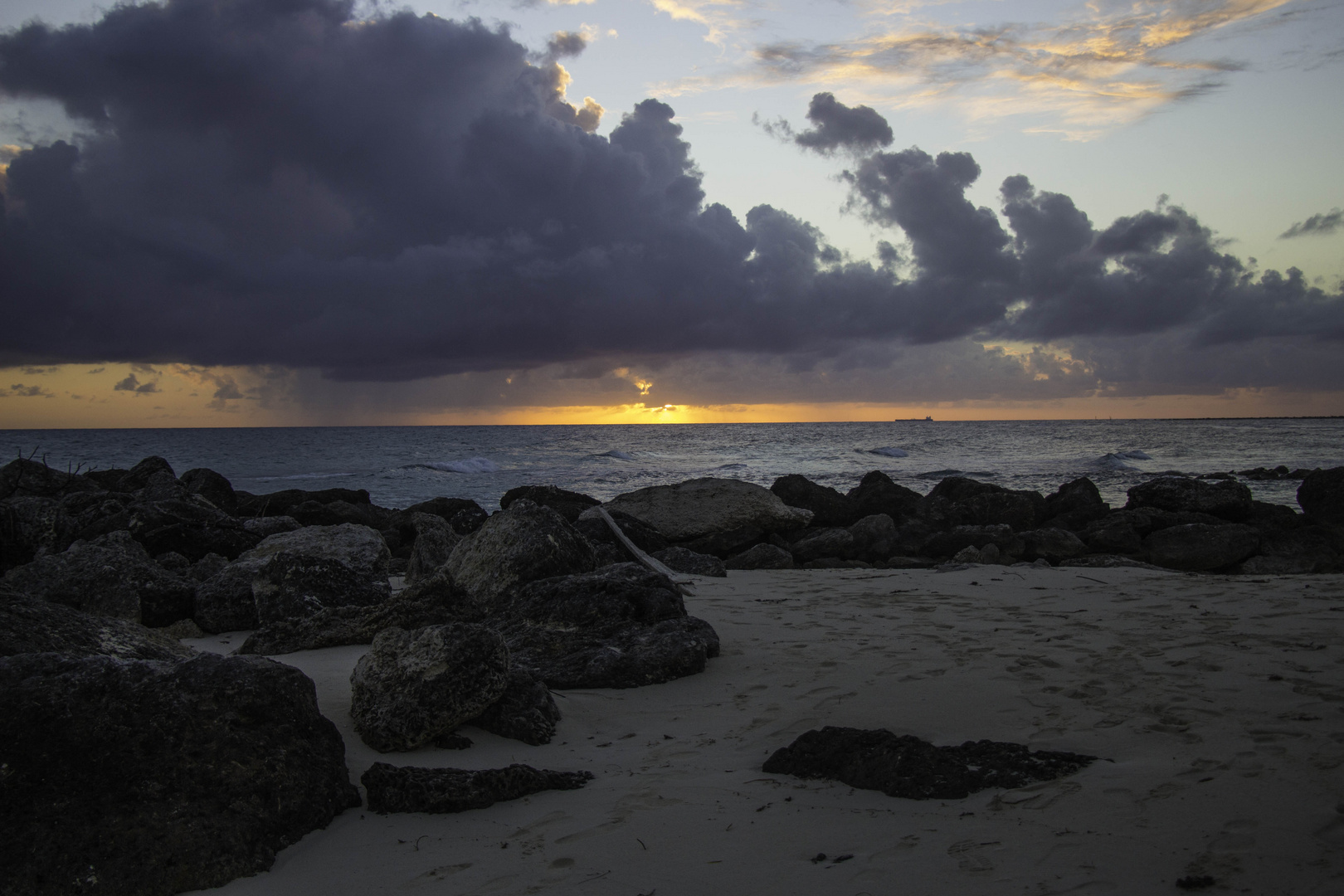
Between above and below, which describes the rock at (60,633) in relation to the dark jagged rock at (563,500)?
above

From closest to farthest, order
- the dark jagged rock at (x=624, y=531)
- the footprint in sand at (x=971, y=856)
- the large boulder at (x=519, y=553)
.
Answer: the footprint in sand at (x=971, y=856) < the large boulder at (x=519, y=553) < the dark jagged rock at (x=624, y=531)

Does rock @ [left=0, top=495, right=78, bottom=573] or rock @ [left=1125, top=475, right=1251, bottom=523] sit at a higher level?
rock @ [left=1125, top=475, right=1251, bottom=523]

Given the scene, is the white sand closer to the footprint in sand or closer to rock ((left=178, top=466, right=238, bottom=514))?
the footprint in sand

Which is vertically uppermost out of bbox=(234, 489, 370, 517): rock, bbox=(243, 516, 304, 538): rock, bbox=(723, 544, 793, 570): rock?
bbox=(243, 516, 304, 538): rock

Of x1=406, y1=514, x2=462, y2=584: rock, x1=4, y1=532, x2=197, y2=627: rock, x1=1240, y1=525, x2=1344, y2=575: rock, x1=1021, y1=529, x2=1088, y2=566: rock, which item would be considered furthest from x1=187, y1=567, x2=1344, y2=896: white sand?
x1=1240, y1=525, x2=1344, y2=575: rock

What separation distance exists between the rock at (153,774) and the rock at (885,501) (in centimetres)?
1271

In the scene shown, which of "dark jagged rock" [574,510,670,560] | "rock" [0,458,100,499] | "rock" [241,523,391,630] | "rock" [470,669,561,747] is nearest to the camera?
"rock" [470,669,561,747]

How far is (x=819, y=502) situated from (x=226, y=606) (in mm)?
10848

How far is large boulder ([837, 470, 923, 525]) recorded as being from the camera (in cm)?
1498

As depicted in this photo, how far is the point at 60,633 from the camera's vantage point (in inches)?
140

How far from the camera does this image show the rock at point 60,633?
338 centimetres

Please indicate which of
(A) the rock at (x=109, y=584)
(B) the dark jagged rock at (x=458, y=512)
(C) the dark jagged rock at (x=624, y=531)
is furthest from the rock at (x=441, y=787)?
(B) the dark jagged rock at (x=458, y=512)

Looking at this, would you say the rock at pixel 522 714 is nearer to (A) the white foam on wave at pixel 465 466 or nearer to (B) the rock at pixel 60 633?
(B) the rock at pixel 60 633

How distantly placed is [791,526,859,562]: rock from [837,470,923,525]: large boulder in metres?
3.26
